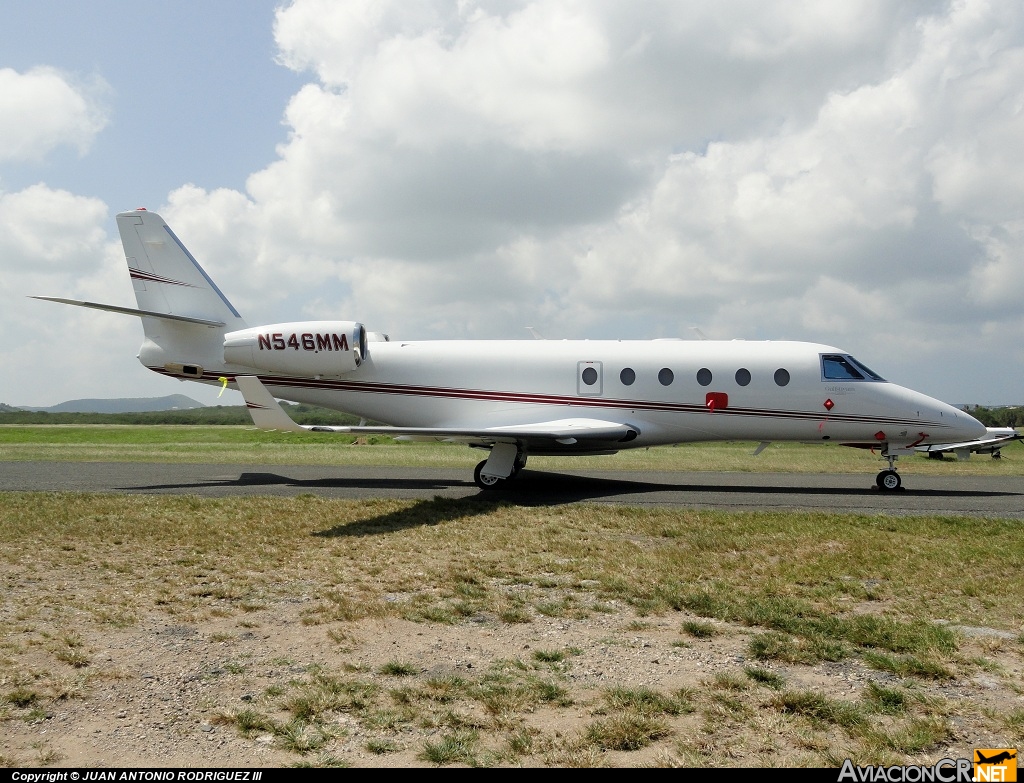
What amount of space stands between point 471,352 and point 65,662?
492 inches

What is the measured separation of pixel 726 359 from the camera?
15844 mm

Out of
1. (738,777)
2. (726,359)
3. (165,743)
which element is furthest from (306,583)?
(726,359)

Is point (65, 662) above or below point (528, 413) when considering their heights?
below

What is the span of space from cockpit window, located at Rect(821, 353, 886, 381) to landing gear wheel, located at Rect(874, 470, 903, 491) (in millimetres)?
2107

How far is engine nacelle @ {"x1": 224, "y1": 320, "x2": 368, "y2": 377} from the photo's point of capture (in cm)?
1656

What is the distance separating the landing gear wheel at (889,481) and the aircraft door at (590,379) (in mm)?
6434

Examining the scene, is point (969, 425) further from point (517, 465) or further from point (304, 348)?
point (304, 348)

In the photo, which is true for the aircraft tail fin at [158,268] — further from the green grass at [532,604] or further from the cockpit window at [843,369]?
the cockpit window at [843,369]

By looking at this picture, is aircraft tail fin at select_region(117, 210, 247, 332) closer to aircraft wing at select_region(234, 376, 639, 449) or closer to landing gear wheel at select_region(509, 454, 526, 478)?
aircraft wing at select_region(234, 376, 639, 449)

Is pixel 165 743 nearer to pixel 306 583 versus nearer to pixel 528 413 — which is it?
pixel 306 583

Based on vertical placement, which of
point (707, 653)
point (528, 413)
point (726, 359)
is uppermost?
point (726, 359)

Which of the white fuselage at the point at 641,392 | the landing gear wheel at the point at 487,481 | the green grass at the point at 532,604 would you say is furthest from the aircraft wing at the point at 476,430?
the green grass at the point at 532,604

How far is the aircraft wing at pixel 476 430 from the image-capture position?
12.9 meters

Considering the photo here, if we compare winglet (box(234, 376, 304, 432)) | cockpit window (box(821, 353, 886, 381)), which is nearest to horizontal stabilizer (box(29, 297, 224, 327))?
winglet (box(234, 376, 304, 432))
